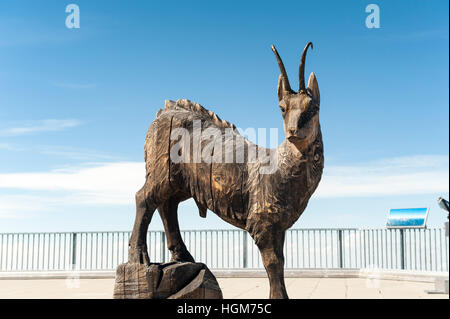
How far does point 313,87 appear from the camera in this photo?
20.6 ft

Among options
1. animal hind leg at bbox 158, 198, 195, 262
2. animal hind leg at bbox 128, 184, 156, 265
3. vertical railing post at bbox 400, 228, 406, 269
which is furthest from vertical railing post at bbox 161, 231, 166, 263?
animal hind leg at bbox 128, 184, 156, 265

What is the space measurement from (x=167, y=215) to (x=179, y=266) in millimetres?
883

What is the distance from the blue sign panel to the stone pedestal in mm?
8333

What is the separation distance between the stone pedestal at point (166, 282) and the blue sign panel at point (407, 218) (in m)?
8.33

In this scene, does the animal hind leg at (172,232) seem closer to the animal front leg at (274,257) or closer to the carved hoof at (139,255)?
the carved hoof at (139,255)

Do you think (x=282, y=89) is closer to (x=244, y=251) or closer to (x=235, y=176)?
(x=235, y=176)

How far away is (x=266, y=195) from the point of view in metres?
6.27

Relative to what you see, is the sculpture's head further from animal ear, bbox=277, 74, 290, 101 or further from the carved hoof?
the carved hoof

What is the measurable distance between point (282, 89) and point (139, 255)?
9.33 ft

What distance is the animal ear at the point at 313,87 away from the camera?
6265mm

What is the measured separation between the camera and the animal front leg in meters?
6.24
